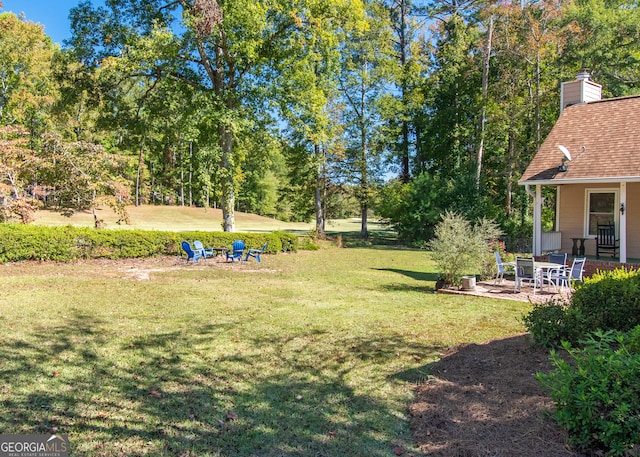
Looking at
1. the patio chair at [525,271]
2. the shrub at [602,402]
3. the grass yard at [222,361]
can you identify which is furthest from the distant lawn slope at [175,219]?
the shrub at [602,402]

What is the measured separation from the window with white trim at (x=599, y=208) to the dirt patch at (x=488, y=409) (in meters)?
11.0

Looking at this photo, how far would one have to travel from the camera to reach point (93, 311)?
25.3ft

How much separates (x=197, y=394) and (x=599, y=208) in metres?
14.7

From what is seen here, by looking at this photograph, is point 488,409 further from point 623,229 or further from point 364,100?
point 364,100

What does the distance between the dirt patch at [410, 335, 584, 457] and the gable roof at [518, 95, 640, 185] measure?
30.8 ft

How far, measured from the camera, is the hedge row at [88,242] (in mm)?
13398

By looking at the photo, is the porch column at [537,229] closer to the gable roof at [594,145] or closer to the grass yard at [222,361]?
the gable roof at [594,145]

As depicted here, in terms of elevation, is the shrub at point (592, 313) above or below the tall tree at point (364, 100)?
below

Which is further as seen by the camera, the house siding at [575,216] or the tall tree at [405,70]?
the tall tree at [405,70]

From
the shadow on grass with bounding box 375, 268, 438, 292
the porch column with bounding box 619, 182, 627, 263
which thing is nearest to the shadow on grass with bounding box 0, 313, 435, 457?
the shadow on grass with bounding box 375, 268, 438, 292

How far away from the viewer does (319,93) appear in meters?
21.8

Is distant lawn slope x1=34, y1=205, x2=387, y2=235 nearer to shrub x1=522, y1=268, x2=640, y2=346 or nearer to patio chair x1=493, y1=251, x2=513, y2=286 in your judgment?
patio chair x1=493, y1=251, x2=513, y2=286

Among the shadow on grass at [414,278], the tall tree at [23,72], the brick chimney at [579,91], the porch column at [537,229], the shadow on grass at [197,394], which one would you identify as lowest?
the shadow on grass at [197,394]

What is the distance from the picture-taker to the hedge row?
13.4 metres
